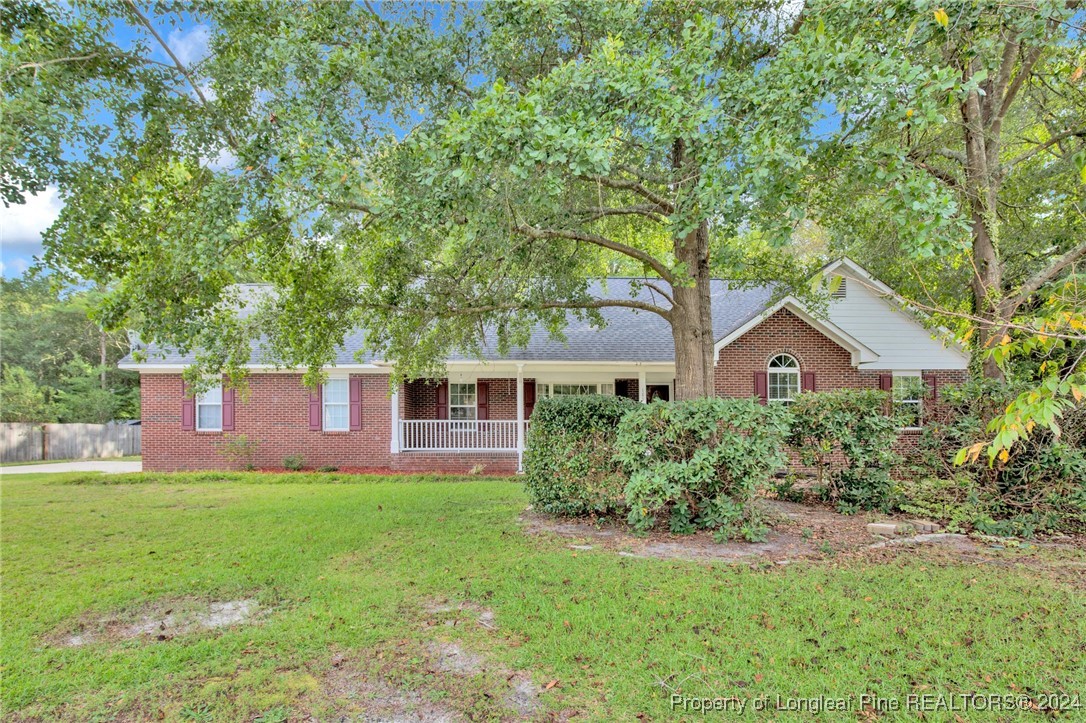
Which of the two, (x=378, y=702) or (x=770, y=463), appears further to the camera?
(x=770, y=463)

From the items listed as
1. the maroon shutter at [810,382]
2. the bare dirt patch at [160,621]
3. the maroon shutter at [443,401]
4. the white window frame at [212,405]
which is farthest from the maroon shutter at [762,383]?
the white window frame at [212,405]

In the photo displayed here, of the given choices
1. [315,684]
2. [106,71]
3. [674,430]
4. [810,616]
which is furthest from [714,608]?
[106,71]

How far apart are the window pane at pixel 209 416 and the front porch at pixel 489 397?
15.7 ft

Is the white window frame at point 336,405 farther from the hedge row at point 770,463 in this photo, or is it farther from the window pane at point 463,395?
the hedge row at point 770,463

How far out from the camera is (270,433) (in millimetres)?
15070

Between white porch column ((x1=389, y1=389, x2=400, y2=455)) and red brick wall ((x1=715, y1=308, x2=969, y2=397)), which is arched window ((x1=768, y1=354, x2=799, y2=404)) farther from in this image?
white porch column ((x1=389, y1=389, x2=400, y2=455))

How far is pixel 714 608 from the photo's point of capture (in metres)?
4.49

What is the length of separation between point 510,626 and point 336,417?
12.2 meters

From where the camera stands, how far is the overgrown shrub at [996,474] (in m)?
6.88

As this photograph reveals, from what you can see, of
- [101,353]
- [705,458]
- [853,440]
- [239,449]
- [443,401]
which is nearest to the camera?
[705,458]

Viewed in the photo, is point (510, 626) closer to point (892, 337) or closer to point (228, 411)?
point (228, 411)

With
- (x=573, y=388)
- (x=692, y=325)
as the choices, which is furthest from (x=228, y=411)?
(x=692, y=325)

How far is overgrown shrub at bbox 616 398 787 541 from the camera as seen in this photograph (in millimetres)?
6527

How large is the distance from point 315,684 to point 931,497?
7.84 metres
